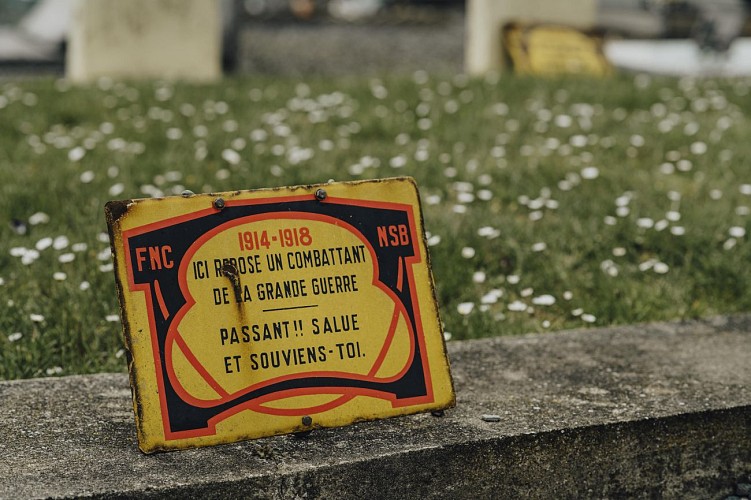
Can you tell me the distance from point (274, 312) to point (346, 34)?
11803 millimetres

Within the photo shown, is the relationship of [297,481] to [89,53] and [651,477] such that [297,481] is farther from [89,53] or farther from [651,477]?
[89,53]

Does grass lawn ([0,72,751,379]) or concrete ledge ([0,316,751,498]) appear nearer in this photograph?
concrete ledge ([0,316,751,498])

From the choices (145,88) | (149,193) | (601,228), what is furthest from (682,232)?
(145,88)

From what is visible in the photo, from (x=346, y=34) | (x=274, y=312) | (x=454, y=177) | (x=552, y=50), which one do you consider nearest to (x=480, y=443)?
(x=274, y=312)

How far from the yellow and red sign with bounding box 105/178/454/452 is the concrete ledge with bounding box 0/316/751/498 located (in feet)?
0.23

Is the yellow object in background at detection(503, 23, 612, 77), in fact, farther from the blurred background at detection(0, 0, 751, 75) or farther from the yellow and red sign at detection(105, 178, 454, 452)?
the yellow and red sign at detection(105, 178, 454, 452)

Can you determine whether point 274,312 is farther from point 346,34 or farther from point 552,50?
point 346,34

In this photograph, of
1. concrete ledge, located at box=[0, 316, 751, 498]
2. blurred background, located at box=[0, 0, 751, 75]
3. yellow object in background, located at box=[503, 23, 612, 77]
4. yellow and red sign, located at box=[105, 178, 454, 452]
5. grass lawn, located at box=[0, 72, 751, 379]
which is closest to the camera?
concrete ledge, located at box=[0, 316, 751, 498]

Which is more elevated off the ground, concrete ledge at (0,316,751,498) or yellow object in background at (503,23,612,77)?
yellow object in background at (503,23,612,77)

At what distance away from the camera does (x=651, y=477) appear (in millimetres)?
2301

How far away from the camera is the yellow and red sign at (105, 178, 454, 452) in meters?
2.07

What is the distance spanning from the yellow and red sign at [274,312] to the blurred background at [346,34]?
6696mm

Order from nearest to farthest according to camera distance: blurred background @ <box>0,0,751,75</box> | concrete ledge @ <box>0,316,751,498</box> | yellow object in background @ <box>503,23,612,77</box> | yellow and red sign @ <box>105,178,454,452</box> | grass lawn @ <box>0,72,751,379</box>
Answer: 1. concrete ledge @ <box>0,316,751,498</box>
2. yellow and red sign @ <box>105,178,454,452</box>
3. grass lawn @ <box>0,72,751,379</box>
4. yellow object in background @ <box>503,23,612,77</box>
5. blurred background @ <box>0,0,751,75</box>

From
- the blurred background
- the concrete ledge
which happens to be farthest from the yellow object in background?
the concrete ledge
